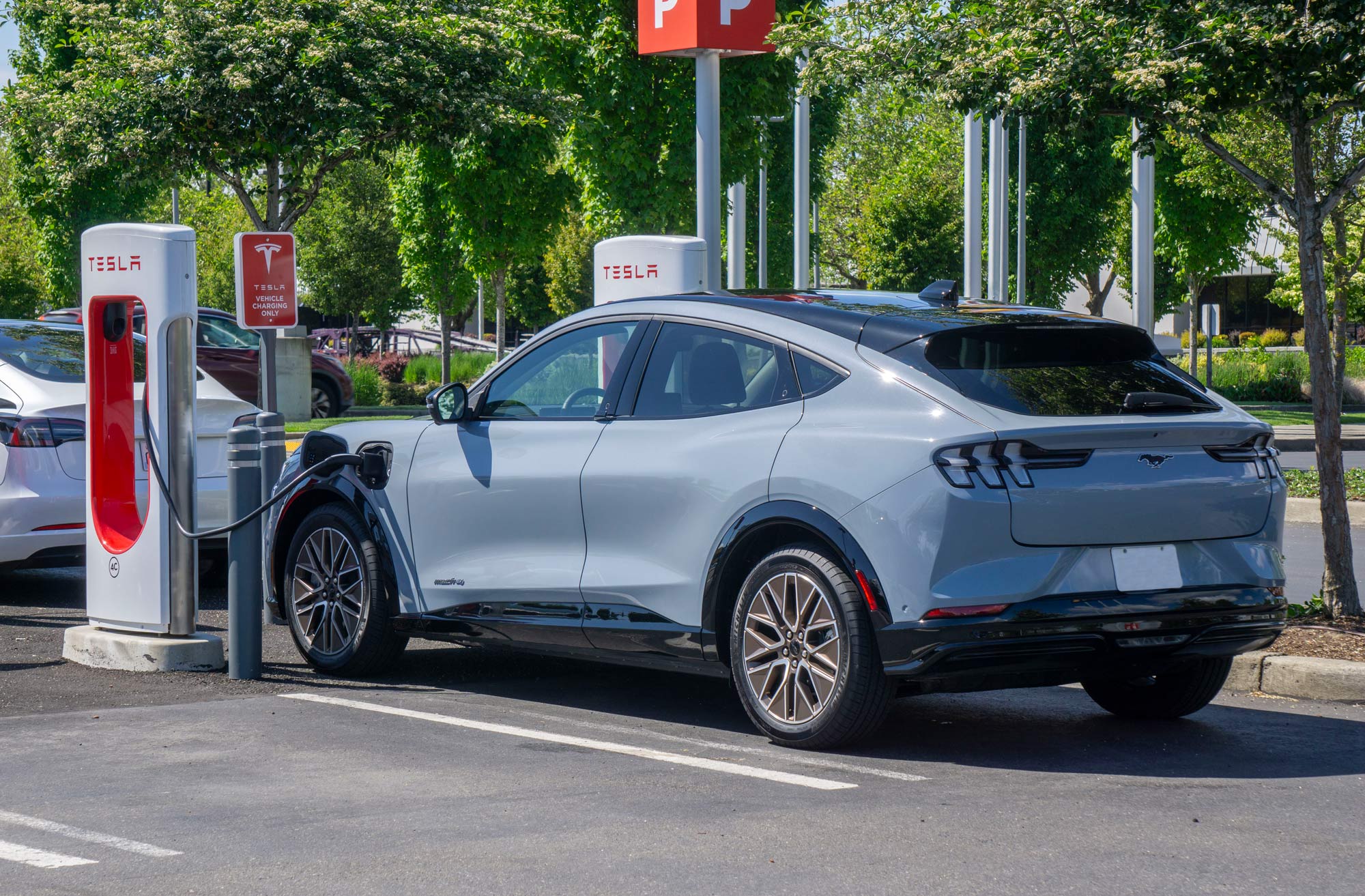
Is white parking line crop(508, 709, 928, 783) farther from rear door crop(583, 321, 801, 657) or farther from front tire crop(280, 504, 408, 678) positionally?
front tire crop(280, 504, 408, 678)

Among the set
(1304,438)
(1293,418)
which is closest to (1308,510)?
(1304,438)

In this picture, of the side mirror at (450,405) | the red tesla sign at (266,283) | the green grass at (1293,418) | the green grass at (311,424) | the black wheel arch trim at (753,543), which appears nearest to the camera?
the black wheel arch trim at (753,543)

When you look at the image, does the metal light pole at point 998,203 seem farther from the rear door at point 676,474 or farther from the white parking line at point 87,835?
the white parking line at point 87,835

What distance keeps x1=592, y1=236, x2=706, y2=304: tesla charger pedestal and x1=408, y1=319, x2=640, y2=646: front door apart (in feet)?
11.7

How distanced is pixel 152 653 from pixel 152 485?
0.75m

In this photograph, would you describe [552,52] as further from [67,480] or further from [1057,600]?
[1057,600]

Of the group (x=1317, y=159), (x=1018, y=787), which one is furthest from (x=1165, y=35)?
(x=1317, y=159)

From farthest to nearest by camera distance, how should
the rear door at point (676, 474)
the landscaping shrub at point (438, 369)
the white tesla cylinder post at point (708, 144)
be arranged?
the landscaping shrub at point (438, 369), the white tesla cylinder post at point (708, 144), the rear door at point (676, 474)

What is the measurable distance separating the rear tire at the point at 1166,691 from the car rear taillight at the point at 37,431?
5.70 metres

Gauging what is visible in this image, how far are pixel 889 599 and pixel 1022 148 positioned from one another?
3604cm

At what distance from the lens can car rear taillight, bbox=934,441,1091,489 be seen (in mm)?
5562

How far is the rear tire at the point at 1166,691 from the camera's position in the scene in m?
6.62

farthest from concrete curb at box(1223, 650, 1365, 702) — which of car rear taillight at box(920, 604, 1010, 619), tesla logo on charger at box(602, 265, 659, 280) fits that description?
tesla logo on charger at box(602, 265, 659, 280)

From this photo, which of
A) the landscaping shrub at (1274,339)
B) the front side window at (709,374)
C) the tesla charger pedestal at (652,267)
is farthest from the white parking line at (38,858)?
the landscaping shrub at (1274,339)
